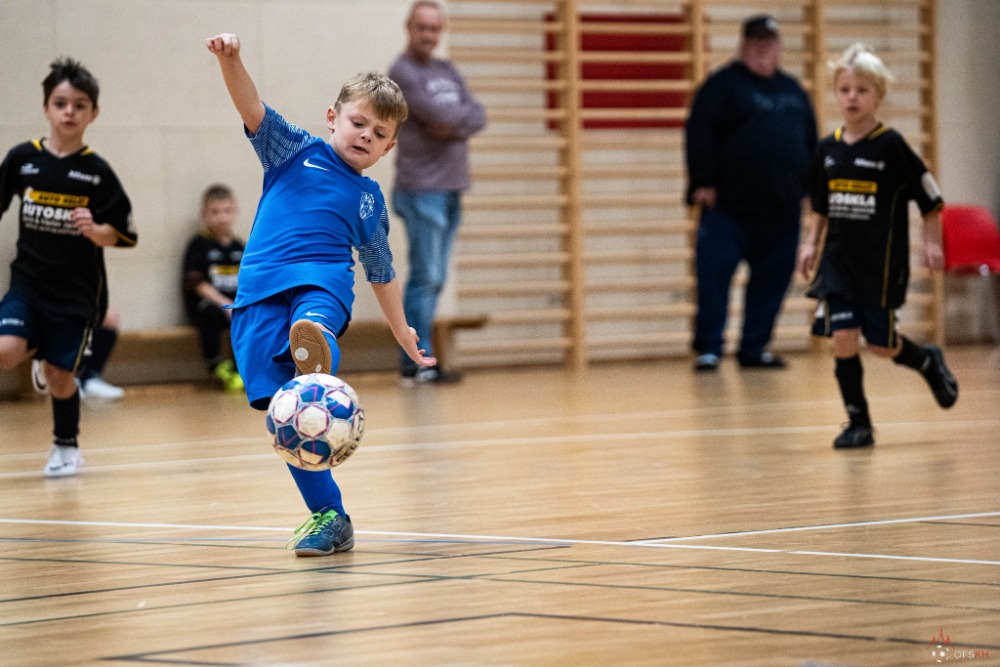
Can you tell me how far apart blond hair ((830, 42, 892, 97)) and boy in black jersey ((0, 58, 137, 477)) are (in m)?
2.67

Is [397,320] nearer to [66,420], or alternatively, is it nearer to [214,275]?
[66,420]

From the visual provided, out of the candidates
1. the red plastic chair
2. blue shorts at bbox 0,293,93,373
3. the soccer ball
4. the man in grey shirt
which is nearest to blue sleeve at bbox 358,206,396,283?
the soccer ball

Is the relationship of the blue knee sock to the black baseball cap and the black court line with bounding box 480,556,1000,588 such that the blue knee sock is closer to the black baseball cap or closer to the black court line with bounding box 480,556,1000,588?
the black court line with bounding box 480,556,1000,588

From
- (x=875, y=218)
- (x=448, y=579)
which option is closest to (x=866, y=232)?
(x=875, y=218)

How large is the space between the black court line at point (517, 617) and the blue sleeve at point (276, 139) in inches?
56.0

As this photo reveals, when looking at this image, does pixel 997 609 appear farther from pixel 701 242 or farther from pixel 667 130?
pixel 667 130

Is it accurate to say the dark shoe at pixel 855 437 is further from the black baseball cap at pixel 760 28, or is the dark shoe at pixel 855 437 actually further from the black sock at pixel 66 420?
the black baseball cap at pixel 760 28

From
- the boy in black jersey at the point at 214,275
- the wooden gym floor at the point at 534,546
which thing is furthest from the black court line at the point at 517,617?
the boy in black jersey at the point at 214,275

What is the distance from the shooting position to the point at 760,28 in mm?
8852

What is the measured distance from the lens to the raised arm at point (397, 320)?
3457mm

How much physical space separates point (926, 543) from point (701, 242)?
20.2 ft

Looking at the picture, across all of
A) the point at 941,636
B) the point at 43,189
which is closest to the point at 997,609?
the point at 941,636

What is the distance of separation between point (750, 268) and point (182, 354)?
3684 millimetres

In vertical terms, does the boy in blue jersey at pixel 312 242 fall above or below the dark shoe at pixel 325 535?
above
